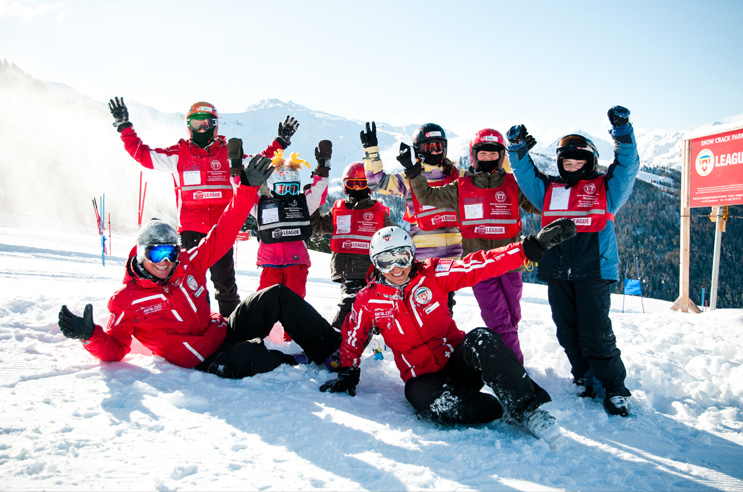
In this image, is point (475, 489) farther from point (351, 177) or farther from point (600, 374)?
point (351, 177)

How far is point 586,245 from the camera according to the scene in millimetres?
3646

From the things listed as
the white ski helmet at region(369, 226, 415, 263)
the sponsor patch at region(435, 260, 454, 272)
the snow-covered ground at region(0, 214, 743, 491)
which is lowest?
the snow-covered ground at region(0, 214, 743, 491)

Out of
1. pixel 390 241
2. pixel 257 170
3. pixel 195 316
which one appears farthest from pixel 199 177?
pixel 390 241

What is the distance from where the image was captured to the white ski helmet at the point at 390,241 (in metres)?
3.36

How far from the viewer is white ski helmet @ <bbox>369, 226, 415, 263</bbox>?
11.0 ft

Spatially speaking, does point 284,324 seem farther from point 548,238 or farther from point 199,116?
point 199,116

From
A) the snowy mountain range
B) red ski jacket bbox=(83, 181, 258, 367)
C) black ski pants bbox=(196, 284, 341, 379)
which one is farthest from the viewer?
the snowy mountain range

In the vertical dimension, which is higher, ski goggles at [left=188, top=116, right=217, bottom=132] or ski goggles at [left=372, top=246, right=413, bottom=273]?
ski goggles at [left=188, top=116, right=217, bottom=132]

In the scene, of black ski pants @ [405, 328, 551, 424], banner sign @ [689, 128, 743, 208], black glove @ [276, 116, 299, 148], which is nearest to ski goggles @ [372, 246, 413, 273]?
black ski pants @ [405, 328, 551, 424]

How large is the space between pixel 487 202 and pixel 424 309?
1.34 metres

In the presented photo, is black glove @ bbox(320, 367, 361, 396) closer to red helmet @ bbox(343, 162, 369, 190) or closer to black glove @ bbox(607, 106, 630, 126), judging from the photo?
red helmet @ bbox(343, 162, 369, 190)

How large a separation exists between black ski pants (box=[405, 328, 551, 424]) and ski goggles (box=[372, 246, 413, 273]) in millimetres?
706

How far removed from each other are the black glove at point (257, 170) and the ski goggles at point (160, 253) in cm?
78

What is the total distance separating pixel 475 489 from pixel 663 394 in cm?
257
